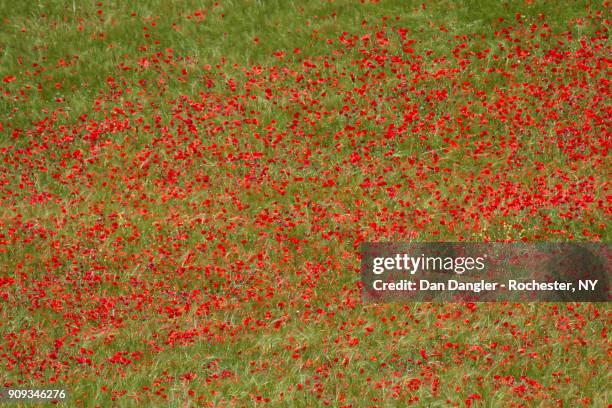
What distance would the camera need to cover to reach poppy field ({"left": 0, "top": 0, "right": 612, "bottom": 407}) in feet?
29.7

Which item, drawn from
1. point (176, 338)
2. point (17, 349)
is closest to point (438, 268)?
point (176, 338)

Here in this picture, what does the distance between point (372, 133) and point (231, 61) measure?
344cm

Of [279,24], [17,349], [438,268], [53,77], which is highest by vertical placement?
[279,24]

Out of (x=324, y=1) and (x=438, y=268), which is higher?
(x=324, y=1)

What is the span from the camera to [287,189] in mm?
12398

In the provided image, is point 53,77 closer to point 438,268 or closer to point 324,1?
point 324,1

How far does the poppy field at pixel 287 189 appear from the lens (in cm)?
905

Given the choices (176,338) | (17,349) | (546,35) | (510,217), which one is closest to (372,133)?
(510,217)

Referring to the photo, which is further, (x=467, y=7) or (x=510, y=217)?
(x=467, y=7)

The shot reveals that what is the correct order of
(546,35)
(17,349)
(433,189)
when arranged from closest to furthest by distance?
(17,349) → (433,189) → (546,35)

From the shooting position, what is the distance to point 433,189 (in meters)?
12.2

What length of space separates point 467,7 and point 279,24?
3.55 m

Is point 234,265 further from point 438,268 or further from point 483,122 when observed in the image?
point 483,122

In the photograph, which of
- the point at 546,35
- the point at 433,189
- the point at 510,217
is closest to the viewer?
the point at 510,217
